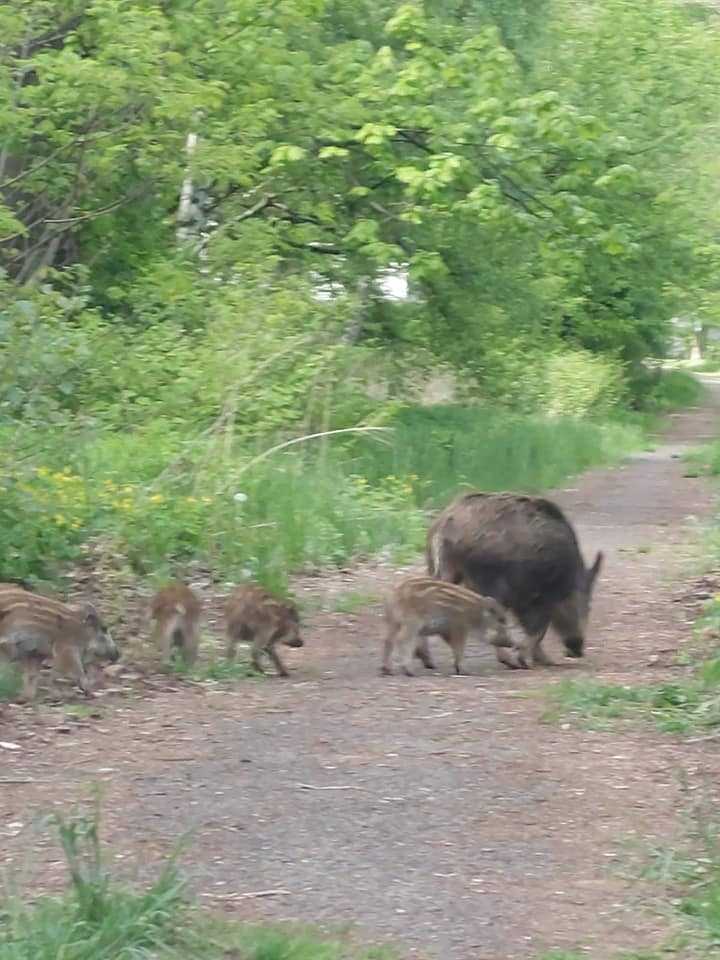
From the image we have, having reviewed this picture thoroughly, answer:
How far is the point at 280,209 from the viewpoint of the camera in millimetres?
20406

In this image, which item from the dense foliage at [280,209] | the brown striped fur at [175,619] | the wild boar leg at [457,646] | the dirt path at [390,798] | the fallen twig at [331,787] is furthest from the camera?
the dense foliage at [280,209]

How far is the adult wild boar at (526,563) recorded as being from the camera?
38.5 feet

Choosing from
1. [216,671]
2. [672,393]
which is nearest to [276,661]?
[216,671]

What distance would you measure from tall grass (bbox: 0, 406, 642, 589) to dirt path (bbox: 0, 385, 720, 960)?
1444 mm

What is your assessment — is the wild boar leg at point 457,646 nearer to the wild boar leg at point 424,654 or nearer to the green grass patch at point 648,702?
the wild boar leg at point 424,654

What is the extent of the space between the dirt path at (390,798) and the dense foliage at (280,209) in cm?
247

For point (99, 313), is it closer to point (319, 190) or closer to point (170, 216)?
point (170, 216)

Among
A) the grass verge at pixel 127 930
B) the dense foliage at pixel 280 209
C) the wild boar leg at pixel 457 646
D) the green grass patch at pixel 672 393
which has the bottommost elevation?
the green grass patch at pixel 672 393

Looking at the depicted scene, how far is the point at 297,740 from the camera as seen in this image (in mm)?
8930

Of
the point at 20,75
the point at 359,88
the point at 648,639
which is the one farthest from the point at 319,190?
the point at 648,639

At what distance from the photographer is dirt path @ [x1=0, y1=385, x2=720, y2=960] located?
6.46 m

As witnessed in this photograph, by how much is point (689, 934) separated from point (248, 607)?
17.0ft

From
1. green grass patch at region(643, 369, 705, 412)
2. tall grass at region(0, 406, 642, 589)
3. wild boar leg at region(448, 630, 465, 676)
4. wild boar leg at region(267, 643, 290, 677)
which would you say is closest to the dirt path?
wild boar leg at region(267, 643, 290, 677)

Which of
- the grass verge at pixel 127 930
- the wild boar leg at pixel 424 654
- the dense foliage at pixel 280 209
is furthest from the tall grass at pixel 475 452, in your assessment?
the grass verge at pixel 127 930
